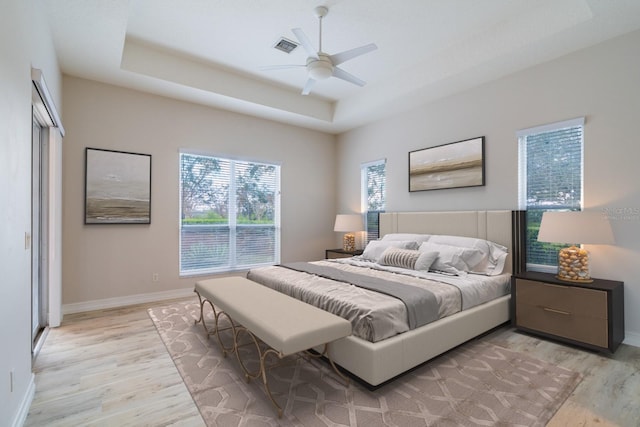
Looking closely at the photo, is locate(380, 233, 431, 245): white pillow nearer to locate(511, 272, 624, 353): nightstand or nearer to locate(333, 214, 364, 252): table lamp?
locate(333, 214, 364, 252): table lamp

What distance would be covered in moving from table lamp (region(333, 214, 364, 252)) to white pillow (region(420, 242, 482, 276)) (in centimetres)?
187

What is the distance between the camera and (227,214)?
4.97 m

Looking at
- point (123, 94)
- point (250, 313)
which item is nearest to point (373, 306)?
point (250, 313)

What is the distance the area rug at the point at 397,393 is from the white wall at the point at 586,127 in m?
1.46

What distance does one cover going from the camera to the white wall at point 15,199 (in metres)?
1.57

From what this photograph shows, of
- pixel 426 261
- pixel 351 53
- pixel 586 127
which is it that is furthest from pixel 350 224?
pixel 586 127

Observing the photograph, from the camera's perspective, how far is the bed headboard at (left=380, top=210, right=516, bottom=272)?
359cm

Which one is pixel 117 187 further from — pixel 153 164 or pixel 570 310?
pixel 570 310

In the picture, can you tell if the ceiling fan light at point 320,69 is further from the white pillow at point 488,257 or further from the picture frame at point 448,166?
the white pillow at point 488,257

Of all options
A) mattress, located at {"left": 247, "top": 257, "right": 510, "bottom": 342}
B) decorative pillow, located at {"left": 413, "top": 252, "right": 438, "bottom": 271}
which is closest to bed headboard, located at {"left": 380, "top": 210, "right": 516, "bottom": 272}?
mattress, located at {"left": 247, "top": 257, "right": 510, "bottom": 342}

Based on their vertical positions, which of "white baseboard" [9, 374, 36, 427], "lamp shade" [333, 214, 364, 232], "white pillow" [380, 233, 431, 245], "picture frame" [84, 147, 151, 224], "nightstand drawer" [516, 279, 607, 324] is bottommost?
"white baseboard" [9, 374, 36, 427]

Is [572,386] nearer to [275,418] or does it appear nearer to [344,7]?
[275,418]

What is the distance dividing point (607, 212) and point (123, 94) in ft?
18.5

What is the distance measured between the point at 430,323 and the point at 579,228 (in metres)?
1.63
